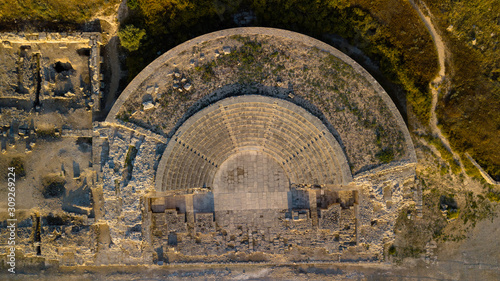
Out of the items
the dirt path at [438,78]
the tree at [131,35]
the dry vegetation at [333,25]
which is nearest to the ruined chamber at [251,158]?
the dry vegetation at [333,25]

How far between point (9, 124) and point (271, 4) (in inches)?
848

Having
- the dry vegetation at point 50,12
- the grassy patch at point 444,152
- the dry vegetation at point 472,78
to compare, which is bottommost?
the grassy patch at point 444,152

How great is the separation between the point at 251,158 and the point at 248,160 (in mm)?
279

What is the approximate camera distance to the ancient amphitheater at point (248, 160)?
2202 cm

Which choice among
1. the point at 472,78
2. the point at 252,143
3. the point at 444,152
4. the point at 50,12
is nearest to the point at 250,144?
the point at 252,143

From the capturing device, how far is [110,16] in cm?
2303

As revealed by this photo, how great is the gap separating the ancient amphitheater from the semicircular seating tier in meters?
0.08

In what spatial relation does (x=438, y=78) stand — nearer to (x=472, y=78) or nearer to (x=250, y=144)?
(x=472, y=78)

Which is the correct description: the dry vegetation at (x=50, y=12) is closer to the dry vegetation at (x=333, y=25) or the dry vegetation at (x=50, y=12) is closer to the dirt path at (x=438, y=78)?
the dry vegetation at (x=333, y=25)

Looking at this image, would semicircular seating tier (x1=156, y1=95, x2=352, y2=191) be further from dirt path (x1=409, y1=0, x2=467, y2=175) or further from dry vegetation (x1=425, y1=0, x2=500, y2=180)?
dry vegetation (x1=425, y1=0, x2=500, y2=180)

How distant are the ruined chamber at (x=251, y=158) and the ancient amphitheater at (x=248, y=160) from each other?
0.24 ft

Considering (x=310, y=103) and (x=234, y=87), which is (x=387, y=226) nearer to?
(x=310, y=103)

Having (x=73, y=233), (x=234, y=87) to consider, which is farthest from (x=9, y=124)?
(x=234, y=87)

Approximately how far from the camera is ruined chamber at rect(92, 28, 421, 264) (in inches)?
866
